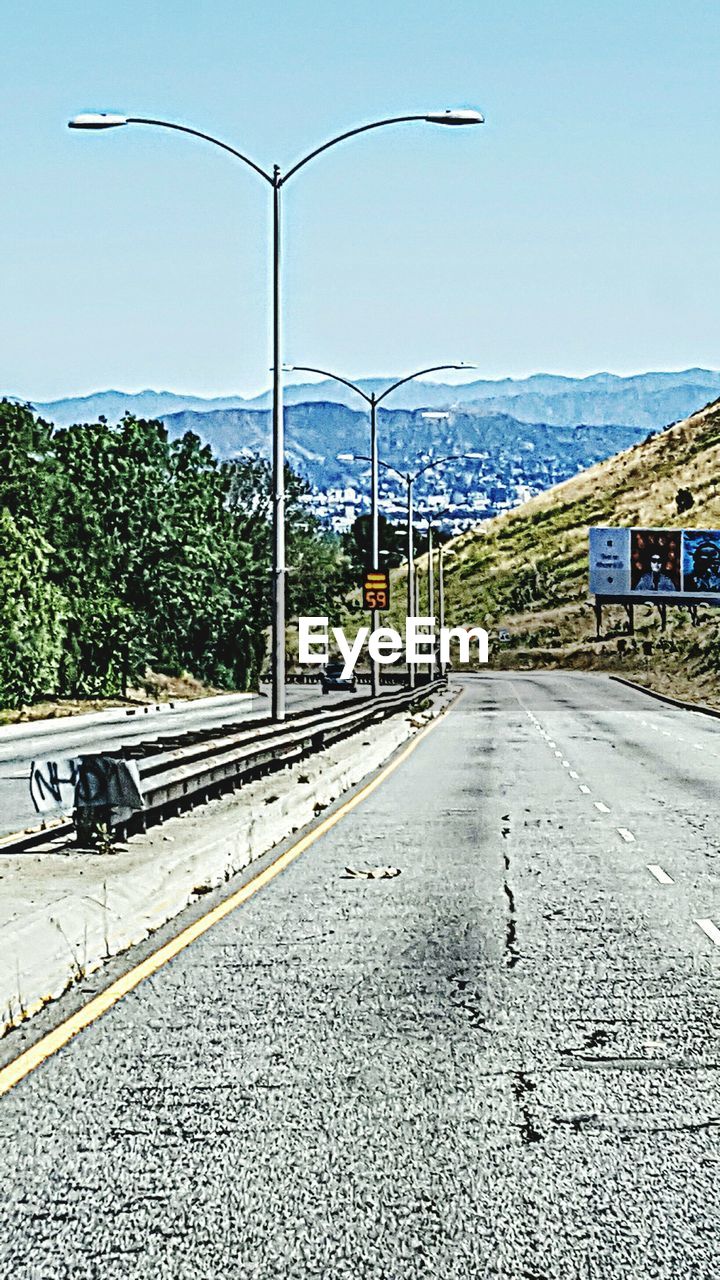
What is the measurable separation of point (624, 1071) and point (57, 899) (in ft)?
15.6

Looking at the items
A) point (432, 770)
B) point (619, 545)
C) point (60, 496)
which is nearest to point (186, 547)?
point (60, 496)

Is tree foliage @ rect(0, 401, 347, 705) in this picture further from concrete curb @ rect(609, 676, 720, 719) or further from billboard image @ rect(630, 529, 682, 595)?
billboard image @ rect(630, 529, 682, 595)

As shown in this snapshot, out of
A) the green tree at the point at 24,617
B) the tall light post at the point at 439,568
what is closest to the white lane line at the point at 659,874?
the green tree at the point at 24,617

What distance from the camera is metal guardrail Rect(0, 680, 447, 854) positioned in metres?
18.0

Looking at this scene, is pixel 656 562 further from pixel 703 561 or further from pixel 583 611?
pixel 583 611

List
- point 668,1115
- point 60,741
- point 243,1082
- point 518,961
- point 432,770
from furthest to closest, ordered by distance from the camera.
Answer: point 60,741, point 432,770, point 518,961, point 243,1082, point 668,1115

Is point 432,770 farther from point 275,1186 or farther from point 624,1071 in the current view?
point 275,1186

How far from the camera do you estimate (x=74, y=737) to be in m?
50.9

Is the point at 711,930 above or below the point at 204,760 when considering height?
below

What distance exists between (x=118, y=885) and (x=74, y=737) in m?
37.5

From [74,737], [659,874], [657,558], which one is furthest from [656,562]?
[659,874]

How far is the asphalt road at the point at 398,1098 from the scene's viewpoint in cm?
656

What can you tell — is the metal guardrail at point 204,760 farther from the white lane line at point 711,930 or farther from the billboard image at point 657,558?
the billboard image at point 657,558

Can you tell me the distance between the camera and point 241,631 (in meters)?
109
